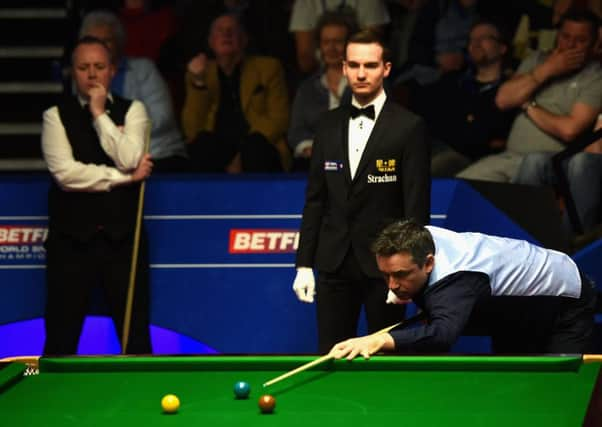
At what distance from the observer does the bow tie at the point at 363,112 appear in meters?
4.39

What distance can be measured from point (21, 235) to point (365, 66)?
6.61 feet

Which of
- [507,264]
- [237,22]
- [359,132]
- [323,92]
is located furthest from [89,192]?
[507,264]

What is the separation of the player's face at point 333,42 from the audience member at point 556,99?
33.9 inches

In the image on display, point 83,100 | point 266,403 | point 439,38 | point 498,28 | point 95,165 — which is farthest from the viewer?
point 439,38

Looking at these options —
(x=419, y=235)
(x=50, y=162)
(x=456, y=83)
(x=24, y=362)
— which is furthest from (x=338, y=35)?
→ (x=24, y=362)

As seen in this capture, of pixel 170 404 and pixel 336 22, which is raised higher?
pixel 336 22

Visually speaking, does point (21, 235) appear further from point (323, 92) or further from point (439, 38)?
point (439, 38)

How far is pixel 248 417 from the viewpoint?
9.63ft

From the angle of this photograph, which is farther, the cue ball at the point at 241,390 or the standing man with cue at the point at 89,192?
the standing man with cue at the point at 89,192

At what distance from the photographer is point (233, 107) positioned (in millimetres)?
6566

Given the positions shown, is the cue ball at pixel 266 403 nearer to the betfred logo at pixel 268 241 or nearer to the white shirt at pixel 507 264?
the white shirt at pixel 507 264

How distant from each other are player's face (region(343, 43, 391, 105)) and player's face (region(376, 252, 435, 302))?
877 millimetres

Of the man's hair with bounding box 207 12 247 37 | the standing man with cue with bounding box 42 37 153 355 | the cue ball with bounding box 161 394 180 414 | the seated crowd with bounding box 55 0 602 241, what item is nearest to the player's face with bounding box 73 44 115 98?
the standing man with cue with bounding box 42 37 153 355

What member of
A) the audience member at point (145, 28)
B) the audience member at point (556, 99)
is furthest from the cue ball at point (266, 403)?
the audience member at point (145, 28)
